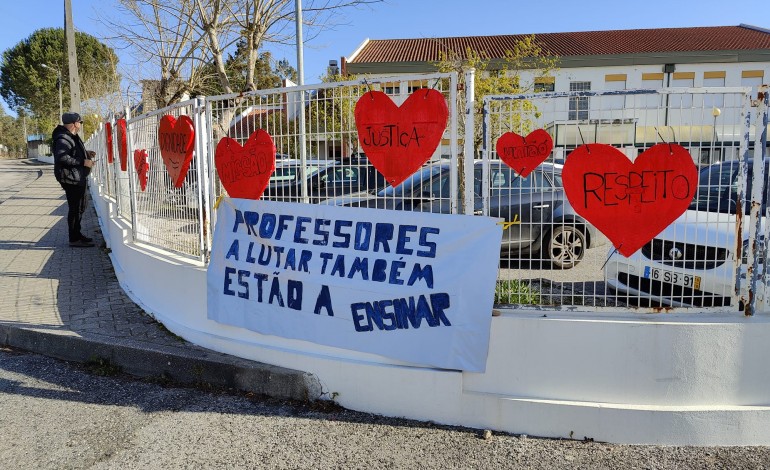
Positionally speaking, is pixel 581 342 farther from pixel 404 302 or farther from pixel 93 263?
pixel 93 263

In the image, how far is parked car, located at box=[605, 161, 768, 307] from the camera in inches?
136

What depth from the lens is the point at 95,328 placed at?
17.6 ft

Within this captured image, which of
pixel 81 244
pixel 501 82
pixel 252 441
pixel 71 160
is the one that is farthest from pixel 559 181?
pixel 501 82

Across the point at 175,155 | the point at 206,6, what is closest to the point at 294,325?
the point at 175,155

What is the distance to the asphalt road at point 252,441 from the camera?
10.8 feet

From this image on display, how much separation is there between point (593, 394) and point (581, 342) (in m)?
0.33

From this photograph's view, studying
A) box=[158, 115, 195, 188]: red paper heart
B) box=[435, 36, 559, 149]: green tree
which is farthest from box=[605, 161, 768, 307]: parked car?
box=[158, 115, 195, 188]: red paper heart

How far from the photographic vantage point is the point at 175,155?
5.33 m

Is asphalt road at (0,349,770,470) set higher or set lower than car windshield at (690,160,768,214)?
lower

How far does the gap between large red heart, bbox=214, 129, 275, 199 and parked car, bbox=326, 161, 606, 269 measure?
886mm

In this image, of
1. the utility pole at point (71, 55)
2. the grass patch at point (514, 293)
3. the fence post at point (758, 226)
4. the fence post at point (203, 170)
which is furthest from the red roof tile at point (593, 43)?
the fence post at point (758, 226)

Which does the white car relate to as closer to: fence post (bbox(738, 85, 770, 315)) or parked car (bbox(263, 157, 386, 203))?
fence post (bbox(738, 85, 770, 315))

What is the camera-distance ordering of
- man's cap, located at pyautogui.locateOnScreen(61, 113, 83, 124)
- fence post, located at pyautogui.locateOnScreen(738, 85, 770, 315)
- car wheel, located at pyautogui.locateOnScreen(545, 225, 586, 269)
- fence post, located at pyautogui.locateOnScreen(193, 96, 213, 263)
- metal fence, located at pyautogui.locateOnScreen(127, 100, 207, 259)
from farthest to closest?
man's cap, located at pyautogui.locateOnScreen(61, 113, 83, 124)
metal fence, located at pyautogui.locateOnScreen(127, 100, 207, 259)
fence post, located at pyautogui.locateOnScreen(193, 96, 213, 263)
car wheel, located at pyautogui.locateOnScreen(545, 225, 586, 269)
fence post, located at pyautogui.locateOnScreen(738, 85, 770, 315)

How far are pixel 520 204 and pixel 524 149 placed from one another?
1.18 feet
